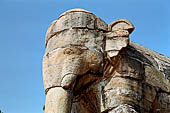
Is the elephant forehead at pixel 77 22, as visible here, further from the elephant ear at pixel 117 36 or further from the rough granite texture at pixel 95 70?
the elephant ear at pixel 117 36

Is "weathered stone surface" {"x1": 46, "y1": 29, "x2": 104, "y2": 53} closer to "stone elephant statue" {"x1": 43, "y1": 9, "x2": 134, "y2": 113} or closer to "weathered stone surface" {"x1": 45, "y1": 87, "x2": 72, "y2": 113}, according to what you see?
"stone elephant statue" {"x1": 43, "y1": 9, "x2": 134, "y2": 113}

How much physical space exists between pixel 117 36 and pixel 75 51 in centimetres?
67

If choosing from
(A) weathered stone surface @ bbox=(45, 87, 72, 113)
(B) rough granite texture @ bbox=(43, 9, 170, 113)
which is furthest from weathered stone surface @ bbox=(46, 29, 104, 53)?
(A) weathered stone surface @ bbox=(45, 87, 72, 113)

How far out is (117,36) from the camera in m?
4.79

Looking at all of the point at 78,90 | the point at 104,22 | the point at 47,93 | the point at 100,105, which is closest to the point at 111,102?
the point at 100,105

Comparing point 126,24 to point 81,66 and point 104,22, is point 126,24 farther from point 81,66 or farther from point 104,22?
point 81,66

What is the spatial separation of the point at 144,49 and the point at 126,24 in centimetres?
92

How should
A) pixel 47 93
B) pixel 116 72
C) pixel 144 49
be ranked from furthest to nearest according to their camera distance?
pixel 144 49, pixel 116 72, pixel 47 93

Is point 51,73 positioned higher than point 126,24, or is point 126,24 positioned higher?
point 126,24

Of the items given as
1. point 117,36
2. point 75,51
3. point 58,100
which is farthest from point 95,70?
point 58,100

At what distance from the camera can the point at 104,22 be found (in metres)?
4.93

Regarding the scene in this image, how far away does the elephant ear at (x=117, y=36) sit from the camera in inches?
186

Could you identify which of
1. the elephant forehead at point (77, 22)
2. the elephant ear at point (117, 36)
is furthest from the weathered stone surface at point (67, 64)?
the elephant forehead at point (77, 22)

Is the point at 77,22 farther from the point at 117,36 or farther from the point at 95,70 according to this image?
the point at 95,70
